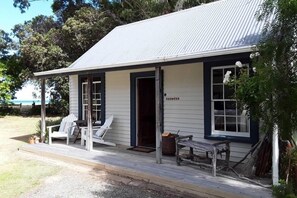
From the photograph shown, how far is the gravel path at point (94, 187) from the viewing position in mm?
5773

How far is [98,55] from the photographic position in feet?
36.2

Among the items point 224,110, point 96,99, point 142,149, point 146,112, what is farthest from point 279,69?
point 96,99

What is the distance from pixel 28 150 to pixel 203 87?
5829mm

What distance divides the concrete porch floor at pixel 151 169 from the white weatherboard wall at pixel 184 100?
3.37ft

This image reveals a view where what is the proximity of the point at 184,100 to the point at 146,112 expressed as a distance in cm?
189

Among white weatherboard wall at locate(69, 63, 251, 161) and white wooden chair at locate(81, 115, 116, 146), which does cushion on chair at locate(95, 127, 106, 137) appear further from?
white weatherboard wall at locate(69, 63, 251, 161)

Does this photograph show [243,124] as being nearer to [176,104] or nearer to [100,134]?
[176,104]

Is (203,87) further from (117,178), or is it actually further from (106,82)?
(106,82)

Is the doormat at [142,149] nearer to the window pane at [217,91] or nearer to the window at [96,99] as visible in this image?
the window at [96,99]

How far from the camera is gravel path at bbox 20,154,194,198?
5.77 meters

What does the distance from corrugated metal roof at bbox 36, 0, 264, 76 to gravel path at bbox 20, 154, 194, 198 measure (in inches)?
105

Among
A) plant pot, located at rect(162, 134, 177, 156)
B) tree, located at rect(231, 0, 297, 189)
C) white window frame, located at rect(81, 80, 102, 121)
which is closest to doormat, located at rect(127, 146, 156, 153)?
plant pot, located at rect(162, 134, 177, 156)

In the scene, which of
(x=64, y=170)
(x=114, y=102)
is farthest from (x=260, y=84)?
(x=114, y=102)

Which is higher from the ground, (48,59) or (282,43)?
(48,59)
